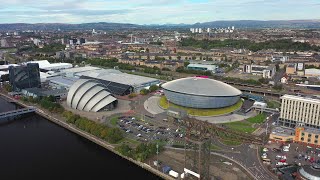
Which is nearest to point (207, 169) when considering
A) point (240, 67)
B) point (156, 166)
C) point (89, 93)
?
point (156, 166)

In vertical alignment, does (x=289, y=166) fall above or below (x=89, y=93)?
below

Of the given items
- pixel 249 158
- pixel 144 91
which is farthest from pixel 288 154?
pixel 144 91

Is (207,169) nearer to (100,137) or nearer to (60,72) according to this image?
(100,137)

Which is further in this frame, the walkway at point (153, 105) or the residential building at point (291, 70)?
the residential building at point (291, 70)

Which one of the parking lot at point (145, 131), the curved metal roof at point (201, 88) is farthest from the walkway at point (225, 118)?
the parking lot at point (145, 131)

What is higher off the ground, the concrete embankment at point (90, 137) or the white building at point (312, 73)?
the white building at point (312, 73)

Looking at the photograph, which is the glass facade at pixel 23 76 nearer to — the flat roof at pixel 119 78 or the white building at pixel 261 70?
the flat roof at pixel 119 78

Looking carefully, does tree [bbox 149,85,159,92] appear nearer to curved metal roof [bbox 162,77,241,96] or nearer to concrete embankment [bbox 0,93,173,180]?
curved metal roof [bbox 162,77,241,96]
